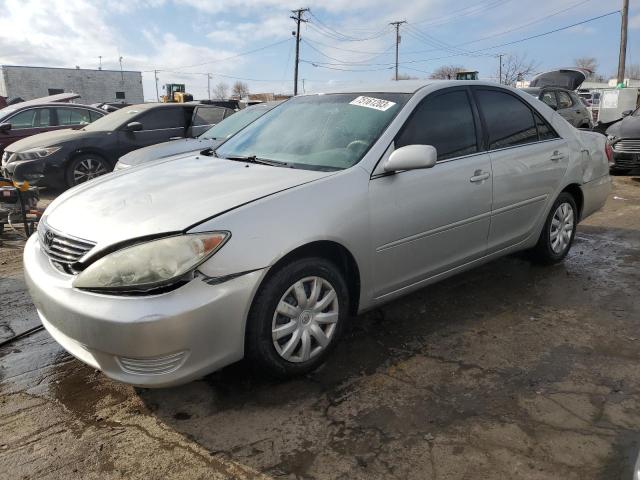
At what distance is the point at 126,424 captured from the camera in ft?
8.23

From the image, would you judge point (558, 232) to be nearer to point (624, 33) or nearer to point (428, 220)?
point (428, 220)

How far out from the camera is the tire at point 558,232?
4.46 metres

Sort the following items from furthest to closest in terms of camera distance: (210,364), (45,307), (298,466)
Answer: (45,307) < (210,364) < (298,466)

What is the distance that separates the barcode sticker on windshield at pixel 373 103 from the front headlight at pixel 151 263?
1530 mm

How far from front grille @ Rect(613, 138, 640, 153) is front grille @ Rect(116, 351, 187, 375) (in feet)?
33.3

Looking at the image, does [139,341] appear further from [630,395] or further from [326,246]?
[630,395]

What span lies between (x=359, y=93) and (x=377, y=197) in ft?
3.31

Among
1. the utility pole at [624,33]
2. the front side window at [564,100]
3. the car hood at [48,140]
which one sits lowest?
the car hood at [48,140]

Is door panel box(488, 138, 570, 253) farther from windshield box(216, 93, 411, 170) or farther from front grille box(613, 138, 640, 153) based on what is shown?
front grille box(613, 138, 640, 153)

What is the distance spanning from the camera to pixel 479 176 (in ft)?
11.8

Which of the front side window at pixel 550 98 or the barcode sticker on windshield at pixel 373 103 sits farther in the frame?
the front side window at pixel 550 98

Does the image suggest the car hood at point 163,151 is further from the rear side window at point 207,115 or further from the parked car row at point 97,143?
the rear side window at point 207,115

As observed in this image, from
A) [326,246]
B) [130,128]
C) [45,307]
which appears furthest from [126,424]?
[130,128]

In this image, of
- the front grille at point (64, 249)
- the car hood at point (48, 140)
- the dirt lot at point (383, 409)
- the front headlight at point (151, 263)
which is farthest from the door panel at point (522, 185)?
the car hood at point (48, 140)
